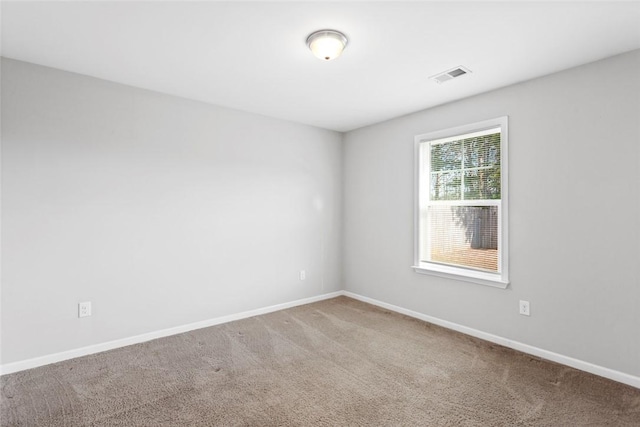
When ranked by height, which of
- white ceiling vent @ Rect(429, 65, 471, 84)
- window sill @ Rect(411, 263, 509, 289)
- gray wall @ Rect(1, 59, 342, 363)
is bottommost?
window sill @ Rect(411, 263, 509, 289)

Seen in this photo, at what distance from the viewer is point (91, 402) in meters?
2.15

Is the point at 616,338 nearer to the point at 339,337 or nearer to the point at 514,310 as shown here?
the point at 514,310

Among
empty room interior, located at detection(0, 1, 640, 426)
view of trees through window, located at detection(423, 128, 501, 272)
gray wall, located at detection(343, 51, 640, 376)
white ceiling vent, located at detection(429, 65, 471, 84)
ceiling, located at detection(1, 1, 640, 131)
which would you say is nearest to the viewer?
ceiling, located at detection(1, 1, 640, 131)

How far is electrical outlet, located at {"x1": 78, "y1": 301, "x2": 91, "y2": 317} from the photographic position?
2803 millimetres

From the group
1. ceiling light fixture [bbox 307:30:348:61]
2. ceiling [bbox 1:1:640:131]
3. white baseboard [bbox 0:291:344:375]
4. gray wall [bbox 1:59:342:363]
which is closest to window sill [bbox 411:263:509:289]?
gray wall [bbox 1:59:342:363]

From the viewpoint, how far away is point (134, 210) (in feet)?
10.1

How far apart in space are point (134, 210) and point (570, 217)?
12.6 feet

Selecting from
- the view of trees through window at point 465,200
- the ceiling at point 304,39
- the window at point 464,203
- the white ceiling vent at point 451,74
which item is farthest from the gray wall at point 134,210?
the white ceiling vent at point 451,74

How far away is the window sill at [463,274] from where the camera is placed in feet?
10.2

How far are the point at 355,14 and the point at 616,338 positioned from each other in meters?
2.97

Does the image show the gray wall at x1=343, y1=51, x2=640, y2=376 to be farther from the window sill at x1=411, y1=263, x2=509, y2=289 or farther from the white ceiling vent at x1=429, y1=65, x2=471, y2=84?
the white ceiling vent at x1=429, y1=65, x2=471, y2=84

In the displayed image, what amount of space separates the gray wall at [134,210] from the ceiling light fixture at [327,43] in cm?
176

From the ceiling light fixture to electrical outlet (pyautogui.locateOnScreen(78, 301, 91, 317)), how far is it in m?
2.84

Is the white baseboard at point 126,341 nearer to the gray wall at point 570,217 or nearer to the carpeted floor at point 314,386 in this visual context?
the carpeted floor at point 314,386
